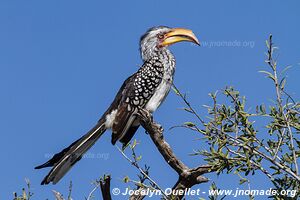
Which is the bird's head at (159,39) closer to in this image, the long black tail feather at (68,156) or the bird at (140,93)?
the bird at (140,93)

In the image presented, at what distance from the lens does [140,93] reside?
663 cm

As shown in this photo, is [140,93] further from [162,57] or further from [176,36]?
[176,36]

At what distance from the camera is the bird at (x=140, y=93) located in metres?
6.15

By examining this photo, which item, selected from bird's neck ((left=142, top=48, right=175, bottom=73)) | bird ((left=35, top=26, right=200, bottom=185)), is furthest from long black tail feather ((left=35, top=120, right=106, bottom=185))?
bird's neck ((left=142, top=48, right=175, bottom=73))

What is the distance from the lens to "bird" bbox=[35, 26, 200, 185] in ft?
20.2

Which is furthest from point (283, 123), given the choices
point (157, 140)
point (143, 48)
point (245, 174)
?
point (143, 48)

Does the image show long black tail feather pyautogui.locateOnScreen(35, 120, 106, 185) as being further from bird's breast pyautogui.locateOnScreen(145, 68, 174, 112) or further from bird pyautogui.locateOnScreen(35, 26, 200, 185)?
bird's breast pyautogui.locateOnScreen(145, 68, 174, 112)

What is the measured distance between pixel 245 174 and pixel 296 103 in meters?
0.48

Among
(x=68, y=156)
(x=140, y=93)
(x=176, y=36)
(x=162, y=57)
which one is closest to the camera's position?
(x=68, y=156)

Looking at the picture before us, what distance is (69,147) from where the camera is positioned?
19.6ft

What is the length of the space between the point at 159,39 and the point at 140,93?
90 centimetres

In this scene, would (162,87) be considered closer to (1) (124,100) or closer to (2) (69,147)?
(1) (124,100)

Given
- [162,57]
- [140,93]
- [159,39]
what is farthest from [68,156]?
[159,39]

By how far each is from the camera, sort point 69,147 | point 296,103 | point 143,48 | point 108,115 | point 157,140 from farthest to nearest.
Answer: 1. point 143,48
2. point 108,115
3. point 69,147
4. point 157,140
5. point 296,103
